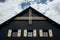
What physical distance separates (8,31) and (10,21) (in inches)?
77.9

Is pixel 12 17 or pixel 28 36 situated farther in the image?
pixel 12 17

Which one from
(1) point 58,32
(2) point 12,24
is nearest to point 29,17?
(2) point 12,24

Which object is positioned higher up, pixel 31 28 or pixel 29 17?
pixel 29 17

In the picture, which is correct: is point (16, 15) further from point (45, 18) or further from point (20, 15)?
point (45, 18)

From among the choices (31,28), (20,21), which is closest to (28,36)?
(31,28)

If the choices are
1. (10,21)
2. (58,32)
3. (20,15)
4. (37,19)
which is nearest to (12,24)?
(10,21)

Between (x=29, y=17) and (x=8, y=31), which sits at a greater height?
(x=29, y=17)

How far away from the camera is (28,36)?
76.8 ft

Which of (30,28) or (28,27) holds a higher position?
(28,27)

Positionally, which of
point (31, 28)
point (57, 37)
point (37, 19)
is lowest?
point (57, 37)

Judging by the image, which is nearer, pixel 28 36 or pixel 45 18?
pixel 28 36

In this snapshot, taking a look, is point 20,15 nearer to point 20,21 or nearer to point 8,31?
point 20,21

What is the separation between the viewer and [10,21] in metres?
25.0

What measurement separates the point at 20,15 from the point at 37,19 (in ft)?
9.74
